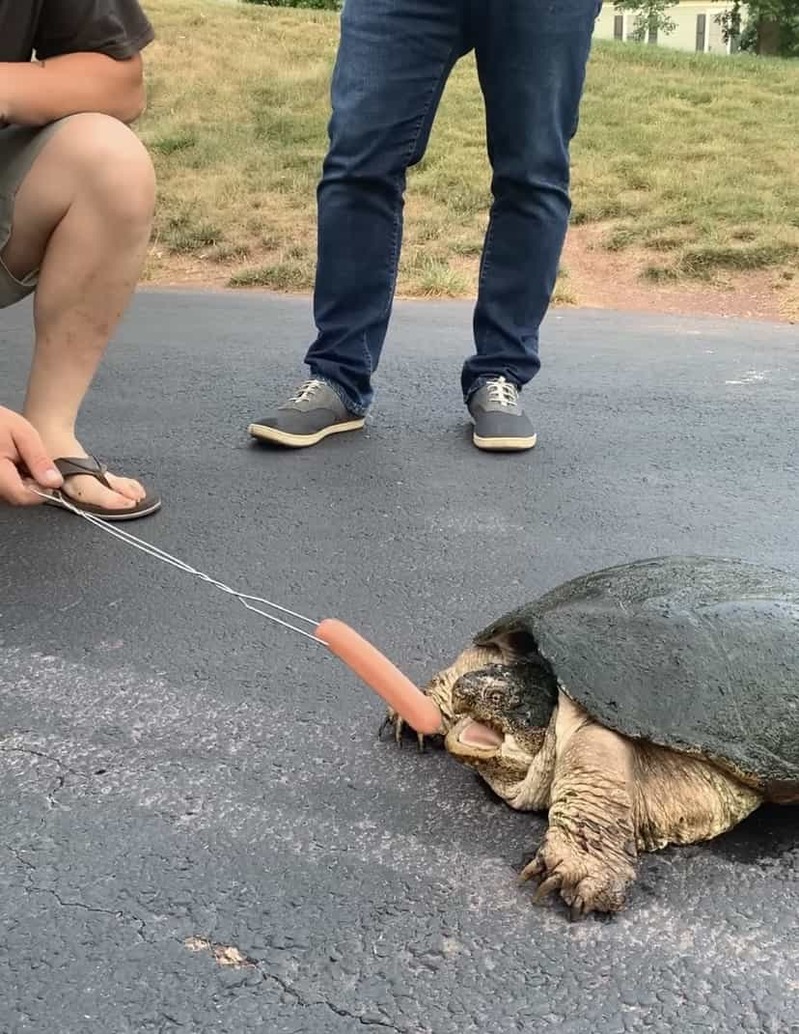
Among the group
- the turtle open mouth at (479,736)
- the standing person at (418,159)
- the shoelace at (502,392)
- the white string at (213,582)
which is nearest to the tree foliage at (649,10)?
the standing person at (418,159)

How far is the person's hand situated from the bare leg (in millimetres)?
741

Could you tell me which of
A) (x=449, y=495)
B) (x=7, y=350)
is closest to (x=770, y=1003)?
(x=449, y=495)

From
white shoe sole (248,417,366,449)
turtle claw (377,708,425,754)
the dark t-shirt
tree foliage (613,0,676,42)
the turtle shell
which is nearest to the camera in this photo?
the turtle shell

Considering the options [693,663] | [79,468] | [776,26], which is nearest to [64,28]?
[79,468]

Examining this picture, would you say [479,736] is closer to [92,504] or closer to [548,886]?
[548,886]

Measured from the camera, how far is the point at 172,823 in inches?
59.5

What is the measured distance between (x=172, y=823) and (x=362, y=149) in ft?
6.98

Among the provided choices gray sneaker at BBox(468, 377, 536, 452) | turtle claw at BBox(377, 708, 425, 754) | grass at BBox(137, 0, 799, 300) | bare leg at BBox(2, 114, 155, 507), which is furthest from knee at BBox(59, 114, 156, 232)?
grass at BBox(137, 0, 799, 300)

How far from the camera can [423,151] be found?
3.09 m

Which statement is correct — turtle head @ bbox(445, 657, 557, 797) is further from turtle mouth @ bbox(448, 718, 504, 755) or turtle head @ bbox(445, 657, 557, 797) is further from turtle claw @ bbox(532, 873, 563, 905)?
turtle claw @ bbox(532, 873, 563, 905)

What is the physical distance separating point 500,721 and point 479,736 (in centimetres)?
4

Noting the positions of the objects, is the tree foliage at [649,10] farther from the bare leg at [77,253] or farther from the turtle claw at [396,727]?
the turtle claw at [396,727]

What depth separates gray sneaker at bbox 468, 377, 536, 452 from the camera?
3.12 metres

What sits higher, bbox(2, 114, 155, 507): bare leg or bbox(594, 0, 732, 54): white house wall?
bbox(594, 0, 732, 54): white house wall
